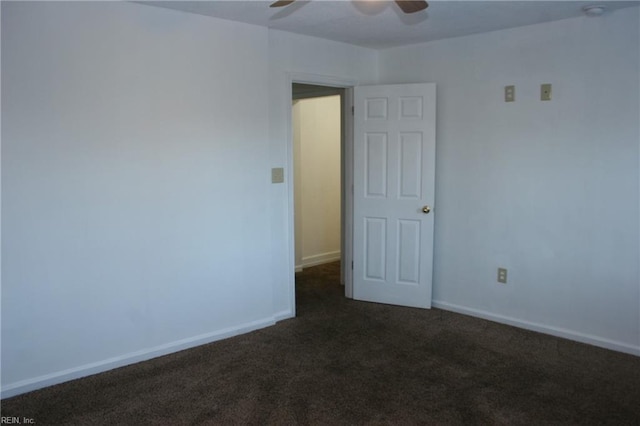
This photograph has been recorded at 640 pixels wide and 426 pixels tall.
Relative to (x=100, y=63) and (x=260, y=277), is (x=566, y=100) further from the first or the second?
(x=100, y=63)

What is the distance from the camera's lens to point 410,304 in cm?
425

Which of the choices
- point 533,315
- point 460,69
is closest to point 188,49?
point 460,69

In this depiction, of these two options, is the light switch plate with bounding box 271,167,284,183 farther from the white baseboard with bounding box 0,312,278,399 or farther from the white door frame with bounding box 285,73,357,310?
the white baseboard with bounding box 0,312,278,399

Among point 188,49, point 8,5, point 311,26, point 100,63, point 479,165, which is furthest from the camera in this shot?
point 479,165

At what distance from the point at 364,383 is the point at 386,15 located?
242cm

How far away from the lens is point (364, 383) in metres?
2.87

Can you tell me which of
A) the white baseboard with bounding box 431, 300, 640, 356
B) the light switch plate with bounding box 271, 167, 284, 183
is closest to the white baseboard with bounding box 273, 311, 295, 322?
the light switch plate with bounding box 271, 167, 284, 183

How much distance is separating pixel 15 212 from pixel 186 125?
115cm

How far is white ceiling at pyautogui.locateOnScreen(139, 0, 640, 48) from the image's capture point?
3.02m

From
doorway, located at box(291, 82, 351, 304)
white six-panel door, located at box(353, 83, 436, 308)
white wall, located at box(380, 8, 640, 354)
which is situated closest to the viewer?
white wall, located at box(380, 8, 640, 354)

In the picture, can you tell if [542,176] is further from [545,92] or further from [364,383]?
[364,383]

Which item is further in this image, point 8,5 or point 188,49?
point 188,49

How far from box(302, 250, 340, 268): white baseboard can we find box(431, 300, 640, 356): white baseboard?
1.86 meters

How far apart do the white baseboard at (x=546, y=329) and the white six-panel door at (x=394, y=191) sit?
0.23m
